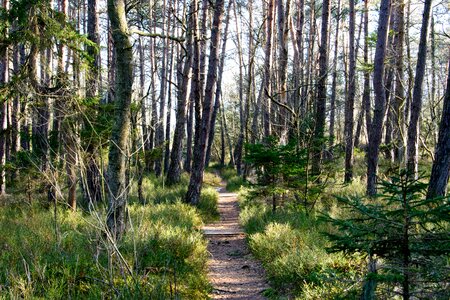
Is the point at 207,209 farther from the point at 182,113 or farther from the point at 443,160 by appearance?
the point at 443,160

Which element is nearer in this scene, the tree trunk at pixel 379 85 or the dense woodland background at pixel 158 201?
the dense woodland background at pixel 158 201

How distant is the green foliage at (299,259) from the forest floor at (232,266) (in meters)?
0.23

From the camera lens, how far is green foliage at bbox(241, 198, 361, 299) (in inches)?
166

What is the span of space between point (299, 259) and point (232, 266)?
1868 mm

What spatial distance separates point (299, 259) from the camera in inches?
205

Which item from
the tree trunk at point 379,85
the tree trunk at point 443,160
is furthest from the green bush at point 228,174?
the tree trunk at point 443,160

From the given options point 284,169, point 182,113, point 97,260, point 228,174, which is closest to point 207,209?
point 284,169

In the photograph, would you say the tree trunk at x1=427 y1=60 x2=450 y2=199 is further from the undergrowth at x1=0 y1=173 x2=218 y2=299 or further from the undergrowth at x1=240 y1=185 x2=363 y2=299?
the undergrowth at x1=0 y1=173 x2=218 y2=299

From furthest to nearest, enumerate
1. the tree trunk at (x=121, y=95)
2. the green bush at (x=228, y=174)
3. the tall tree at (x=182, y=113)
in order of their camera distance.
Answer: the green bush at (x=228, y=174)
the tall tree at (x=182, y=113)
the tree trunk at (x=121, y=95)

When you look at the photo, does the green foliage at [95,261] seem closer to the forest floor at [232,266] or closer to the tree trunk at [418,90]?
the forest floor at [232,266]

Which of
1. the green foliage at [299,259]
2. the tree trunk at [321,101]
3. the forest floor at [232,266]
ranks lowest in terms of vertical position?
the forest floor at [232,266]

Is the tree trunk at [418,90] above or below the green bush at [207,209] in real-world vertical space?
above

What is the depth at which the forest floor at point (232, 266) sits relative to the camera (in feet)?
17.8

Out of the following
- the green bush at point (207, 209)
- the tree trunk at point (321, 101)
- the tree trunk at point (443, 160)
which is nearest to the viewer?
the tree trunk at point (443, 160)
